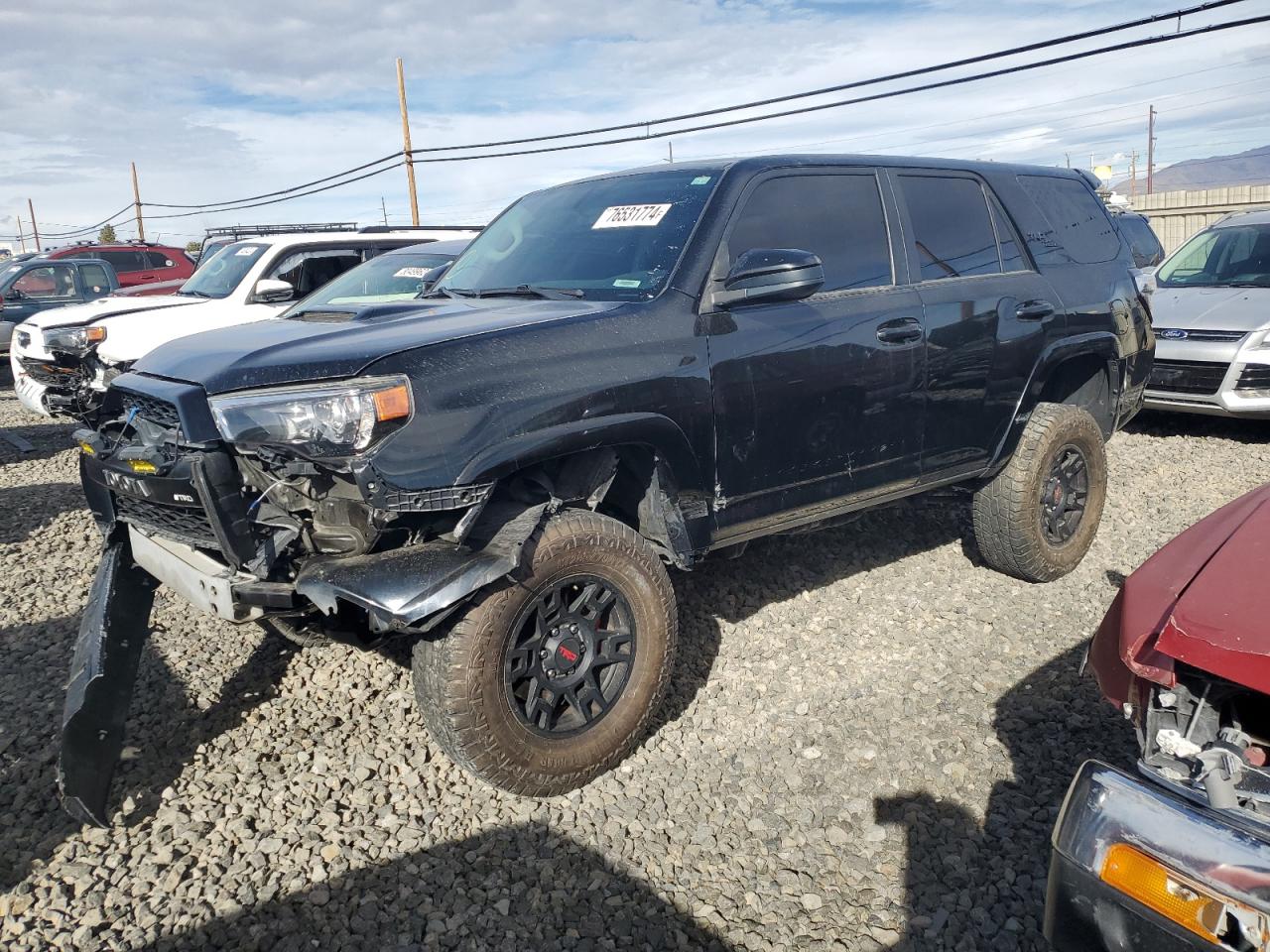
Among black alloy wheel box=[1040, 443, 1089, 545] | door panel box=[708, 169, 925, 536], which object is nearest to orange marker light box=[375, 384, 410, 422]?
door panel box=[708, 169, 925, 536]

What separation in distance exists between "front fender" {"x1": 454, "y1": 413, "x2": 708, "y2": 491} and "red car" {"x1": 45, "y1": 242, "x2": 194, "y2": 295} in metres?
14.8

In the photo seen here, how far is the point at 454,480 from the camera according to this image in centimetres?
265

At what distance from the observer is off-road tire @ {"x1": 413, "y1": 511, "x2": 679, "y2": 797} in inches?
108

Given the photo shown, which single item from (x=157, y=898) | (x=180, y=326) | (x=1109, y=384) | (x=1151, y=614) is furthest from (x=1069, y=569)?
(x=180, y=326)

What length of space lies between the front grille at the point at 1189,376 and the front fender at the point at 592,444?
237 inches

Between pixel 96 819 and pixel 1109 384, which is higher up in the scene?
pixel 1109 384

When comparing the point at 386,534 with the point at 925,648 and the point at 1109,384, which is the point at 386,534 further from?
the point at 1109,384

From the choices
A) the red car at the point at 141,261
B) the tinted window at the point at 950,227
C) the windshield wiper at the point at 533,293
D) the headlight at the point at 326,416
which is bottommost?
the headlight at the point at 326,416

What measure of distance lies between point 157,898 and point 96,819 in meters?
0.38

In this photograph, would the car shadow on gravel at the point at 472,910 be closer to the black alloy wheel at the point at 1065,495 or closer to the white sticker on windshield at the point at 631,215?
the white sticker on windshield at the point at 631,215

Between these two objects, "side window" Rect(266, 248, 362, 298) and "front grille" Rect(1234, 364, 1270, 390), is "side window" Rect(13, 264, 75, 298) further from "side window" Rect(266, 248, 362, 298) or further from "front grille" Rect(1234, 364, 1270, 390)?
A: "front grille" Rect(1234, 364, 1270, 390)

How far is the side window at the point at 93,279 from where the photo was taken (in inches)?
554

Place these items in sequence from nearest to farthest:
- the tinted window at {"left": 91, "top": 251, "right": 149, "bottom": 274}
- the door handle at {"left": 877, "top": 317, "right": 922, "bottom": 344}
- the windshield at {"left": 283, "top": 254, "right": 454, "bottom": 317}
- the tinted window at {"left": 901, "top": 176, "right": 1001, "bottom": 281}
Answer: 1. the door handle at {"left": 877, "top": 317, "right": 922, "bottom": 344}
2. the tinted window at {"left": 901, "top": 176, "right": 1001, "bottom": 281}
3. the windshield at {"left": 283, "top": 254, "right": 454, "bottom": 317}
4. the tinted window at {"left": 91, "top": 251, "right": 149, "bottom": 274}

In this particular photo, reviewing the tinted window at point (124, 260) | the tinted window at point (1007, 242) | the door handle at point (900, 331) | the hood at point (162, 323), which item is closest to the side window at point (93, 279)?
the tinted window at point (124, 260)
